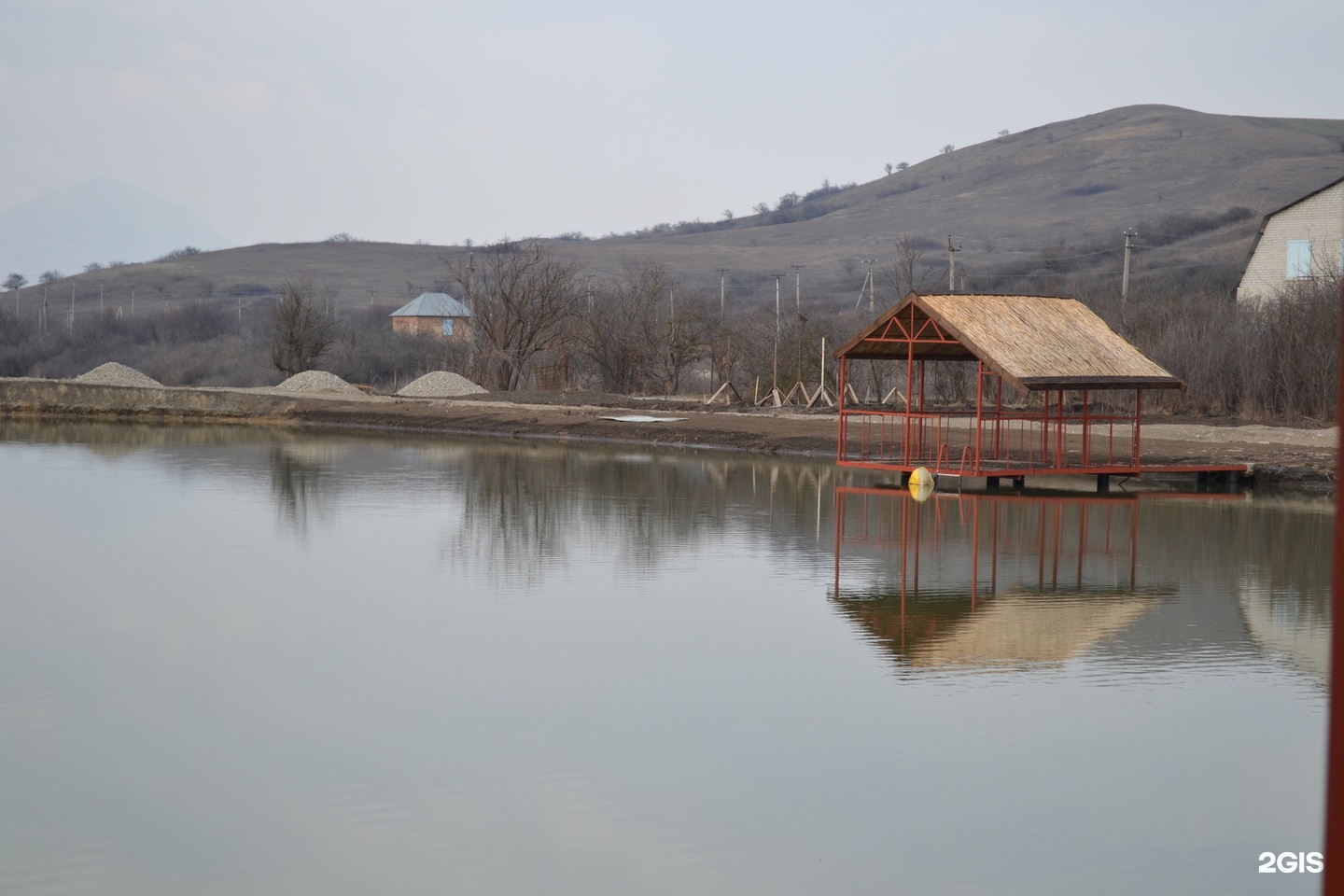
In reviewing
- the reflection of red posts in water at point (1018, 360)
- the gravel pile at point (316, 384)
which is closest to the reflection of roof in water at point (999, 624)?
the reflection of red posts in water at point (1018, 360)

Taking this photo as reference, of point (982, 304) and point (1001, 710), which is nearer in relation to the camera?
point (1001, 710)

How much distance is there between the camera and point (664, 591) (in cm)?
1437

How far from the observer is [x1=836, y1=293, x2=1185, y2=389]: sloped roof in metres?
22.0

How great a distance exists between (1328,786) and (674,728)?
753 centimetres

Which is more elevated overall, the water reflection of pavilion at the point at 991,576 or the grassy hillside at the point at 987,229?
the grassy hillside at the point at 987,229

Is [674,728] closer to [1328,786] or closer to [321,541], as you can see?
[1328,786]

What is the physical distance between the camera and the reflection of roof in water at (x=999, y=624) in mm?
11648

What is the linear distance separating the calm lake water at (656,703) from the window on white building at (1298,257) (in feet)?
79.7

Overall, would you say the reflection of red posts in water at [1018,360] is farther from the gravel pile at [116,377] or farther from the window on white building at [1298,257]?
A: the gravel pile at [116,377]

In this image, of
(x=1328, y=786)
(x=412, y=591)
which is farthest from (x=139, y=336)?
(x=1328, y=786)

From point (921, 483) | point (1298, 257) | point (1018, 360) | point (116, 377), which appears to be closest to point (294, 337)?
point (116, 377)

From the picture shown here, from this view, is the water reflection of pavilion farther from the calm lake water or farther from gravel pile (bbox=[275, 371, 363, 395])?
gravel pile (bbox=[275, 371, 363, 395])

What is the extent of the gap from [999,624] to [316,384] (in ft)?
122

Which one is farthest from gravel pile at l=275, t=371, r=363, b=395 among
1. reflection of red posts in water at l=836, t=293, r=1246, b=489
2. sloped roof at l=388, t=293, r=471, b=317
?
sloped roof at l=388, t=293, r=471, b=317
